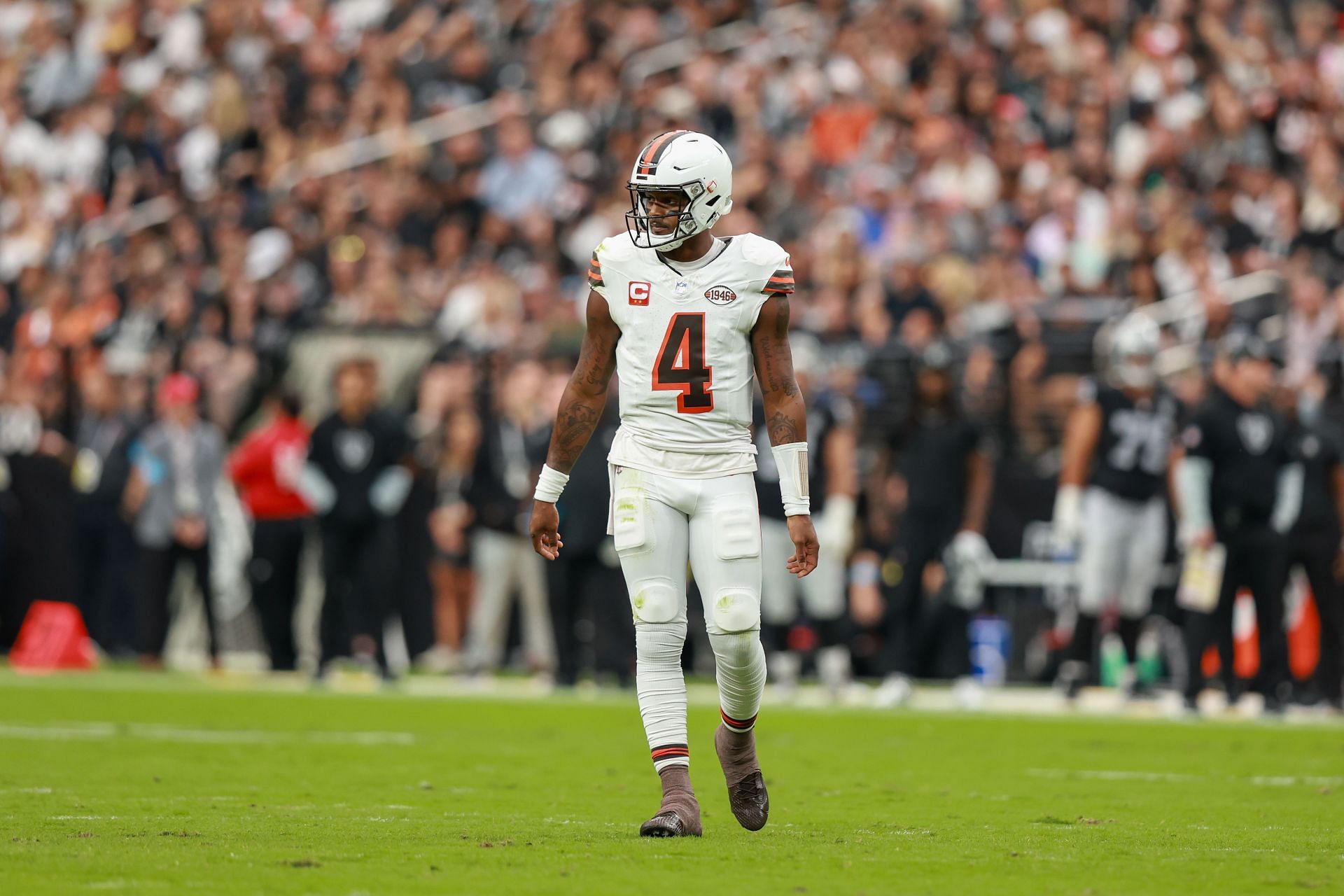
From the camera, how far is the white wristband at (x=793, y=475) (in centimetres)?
701

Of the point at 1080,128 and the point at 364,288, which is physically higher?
the point at 1080,128

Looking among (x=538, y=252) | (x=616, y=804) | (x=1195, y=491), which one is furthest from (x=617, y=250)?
(x=538, y=252)

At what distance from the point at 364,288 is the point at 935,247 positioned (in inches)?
205

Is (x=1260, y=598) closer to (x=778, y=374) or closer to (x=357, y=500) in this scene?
(x=357, y=500)

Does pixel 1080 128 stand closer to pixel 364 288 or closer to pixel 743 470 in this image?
pixel 364 288

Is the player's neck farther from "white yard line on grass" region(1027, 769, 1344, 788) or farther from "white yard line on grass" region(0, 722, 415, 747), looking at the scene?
"white yard line on grass" region(0, 722, 415, 747)

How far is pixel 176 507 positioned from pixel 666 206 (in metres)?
11.1

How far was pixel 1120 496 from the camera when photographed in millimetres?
14781

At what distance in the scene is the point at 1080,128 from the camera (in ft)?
64.5

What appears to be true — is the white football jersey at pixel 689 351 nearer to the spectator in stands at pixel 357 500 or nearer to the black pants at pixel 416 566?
the spectator in stands at pixel 357 500

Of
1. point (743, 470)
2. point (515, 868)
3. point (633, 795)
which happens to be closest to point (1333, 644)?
point (633, 795)

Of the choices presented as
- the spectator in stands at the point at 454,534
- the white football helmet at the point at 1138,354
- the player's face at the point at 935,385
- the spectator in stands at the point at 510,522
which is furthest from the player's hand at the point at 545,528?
the spectator in stands at the point at 454,534

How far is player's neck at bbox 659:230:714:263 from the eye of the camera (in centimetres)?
714

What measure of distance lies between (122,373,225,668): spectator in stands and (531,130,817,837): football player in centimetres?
1069
